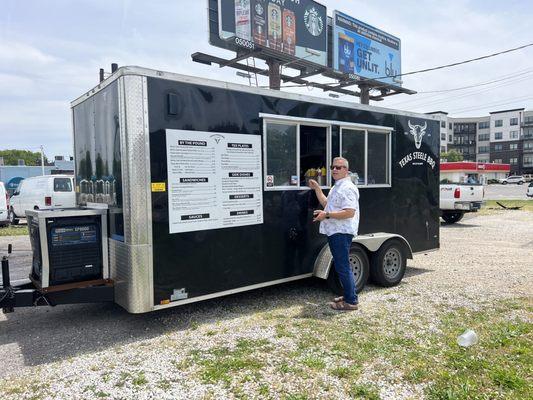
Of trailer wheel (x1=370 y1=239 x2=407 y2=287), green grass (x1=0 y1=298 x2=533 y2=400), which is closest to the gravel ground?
green grass (x1=0 y1=298 x2=533 y2=400)

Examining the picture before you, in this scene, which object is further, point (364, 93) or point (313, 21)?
point (364, 93)

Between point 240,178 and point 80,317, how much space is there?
261 cm

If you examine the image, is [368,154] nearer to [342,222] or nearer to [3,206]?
[342,222]

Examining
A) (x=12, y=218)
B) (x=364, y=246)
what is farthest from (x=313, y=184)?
(x=12, y=218)

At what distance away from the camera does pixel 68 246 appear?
4.36m

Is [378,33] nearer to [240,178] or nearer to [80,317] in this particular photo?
[240,178]

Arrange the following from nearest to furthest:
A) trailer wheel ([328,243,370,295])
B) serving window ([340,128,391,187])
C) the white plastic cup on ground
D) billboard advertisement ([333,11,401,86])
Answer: the white plastic cup on ground
trailer wheel ([328,243,370,295])
serving window ([340,128,391,187])
billboard advertisement ([333,11,401,86])

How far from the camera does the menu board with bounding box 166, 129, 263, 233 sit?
175 inches

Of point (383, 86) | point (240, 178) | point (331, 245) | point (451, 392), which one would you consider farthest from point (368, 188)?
point (383, 86)

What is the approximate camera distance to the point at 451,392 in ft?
10.2

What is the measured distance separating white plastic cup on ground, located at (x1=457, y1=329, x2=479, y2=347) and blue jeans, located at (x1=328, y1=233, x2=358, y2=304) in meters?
1.38

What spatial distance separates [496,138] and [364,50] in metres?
87.2

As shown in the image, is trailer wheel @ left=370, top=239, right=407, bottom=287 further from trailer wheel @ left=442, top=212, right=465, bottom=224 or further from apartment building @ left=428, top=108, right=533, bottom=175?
apartment building @ left=428, top=108, right=533, bottom=175

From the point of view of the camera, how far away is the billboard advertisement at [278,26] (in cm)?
1206
